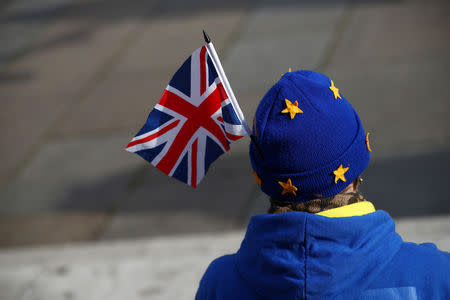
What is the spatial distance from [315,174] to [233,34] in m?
6.54

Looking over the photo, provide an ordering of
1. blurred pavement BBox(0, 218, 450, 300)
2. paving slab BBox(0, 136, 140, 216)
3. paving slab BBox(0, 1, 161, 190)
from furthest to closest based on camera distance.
A: paving slab BBox(0, 1, 161, 190) → paving slab BBox(0, 136, 140, 216) → blurred pavement BBox(0, 218, 450, 300)

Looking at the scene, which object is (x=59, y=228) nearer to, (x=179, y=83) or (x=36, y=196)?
(x=36, y=196)

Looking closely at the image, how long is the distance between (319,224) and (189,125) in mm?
796

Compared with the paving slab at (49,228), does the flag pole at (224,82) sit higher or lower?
higher

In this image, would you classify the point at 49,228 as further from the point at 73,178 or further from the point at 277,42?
the point at 277,42

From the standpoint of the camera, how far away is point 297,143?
5.30ft

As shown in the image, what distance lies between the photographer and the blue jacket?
5.06 ft

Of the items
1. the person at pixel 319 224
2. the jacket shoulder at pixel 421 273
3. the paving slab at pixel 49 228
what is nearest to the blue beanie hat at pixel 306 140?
the person at pixel 319 224

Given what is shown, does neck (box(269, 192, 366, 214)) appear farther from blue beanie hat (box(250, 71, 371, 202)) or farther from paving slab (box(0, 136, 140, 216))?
paving slab (box(0, 136, 140, 216))

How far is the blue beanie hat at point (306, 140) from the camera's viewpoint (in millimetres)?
1614

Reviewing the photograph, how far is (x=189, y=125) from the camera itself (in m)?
2.20

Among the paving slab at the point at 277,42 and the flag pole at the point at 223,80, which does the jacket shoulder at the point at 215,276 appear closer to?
the flag pole at the point at 223,80

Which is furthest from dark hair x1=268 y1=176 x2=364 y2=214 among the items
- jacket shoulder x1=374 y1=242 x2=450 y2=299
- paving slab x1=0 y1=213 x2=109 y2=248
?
paving slab x1=0 y1=213 x2=109 y2=248

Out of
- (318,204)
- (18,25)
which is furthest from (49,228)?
(18,25)
